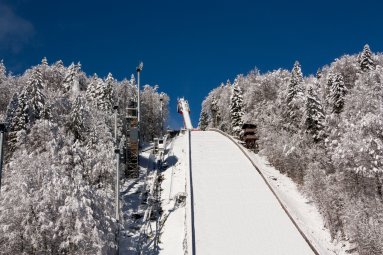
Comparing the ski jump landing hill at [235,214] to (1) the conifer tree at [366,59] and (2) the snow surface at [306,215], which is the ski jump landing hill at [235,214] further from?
(1) the conifer tree at [366,59]

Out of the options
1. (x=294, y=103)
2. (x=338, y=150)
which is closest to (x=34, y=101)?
(x=294, y=103)

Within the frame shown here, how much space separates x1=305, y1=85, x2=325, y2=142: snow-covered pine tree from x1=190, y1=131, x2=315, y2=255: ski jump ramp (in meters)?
6.46

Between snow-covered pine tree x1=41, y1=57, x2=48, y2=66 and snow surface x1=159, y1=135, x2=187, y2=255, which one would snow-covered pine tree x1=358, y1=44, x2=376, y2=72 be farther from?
snow-covered pine tree x1=41, y1=57, x2=48, y2=66

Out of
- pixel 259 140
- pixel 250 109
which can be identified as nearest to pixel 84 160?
pixel 259 140

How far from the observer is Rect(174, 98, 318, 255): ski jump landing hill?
2242cm

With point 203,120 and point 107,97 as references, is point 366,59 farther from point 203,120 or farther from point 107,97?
point 203,120

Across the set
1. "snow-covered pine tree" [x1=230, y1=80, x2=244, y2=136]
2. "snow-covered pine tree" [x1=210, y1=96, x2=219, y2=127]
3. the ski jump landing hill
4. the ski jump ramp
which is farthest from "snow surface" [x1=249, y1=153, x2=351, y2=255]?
"snow-covered pine tree" [x1=210, y1=96, x2=219, y2=127]

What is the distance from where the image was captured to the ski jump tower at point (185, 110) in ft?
254

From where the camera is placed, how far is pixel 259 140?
4591 centimetres

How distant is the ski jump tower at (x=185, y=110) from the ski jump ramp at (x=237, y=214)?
38866mm

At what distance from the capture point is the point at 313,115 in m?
36.6

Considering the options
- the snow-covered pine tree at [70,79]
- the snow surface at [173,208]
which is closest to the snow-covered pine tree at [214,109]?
the snow-covered pine tree at [70,79]

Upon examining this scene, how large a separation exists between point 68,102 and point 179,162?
12.4 metres

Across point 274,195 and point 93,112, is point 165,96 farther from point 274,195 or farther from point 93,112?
point 274,195
